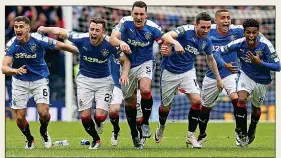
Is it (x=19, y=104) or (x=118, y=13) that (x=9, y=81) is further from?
(x=19, y=104)

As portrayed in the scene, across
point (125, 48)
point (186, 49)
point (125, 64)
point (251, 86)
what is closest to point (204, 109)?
point (251, 86)

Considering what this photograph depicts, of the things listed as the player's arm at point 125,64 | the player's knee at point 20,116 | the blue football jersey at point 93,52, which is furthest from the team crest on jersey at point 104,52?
the player's knee at point 20,116

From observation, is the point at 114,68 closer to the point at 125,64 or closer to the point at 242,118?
the point at 125,64

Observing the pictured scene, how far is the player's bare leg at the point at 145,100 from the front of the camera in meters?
16.4

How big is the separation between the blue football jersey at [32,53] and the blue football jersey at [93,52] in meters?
0.52

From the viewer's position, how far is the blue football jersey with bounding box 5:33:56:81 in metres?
16.8

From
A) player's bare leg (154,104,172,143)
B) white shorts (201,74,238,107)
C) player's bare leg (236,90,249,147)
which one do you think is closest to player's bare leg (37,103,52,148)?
player's bare leg (154,104,172,143)

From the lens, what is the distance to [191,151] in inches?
632

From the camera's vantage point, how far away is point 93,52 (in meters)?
16.6

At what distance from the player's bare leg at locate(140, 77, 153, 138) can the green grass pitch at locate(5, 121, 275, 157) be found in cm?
43

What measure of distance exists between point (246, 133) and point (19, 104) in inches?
181

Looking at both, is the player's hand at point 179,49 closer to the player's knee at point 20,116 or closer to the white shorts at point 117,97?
the white shorts at point 117,97
